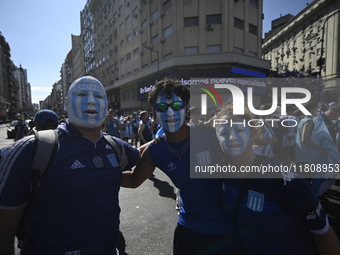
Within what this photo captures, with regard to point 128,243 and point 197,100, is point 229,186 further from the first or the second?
point 197,100

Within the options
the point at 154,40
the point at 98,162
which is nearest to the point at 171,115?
the point at 98,162

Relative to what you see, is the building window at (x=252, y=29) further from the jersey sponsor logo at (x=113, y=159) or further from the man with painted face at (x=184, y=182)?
the jersey sponsor logo at (x=113, y=159)

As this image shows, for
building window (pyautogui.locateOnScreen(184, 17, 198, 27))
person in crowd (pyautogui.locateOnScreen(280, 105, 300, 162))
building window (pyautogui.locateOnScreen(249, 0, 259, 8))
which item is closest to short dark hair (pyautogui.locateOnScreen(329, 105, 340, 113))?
person in crowd (pyautogui.locateOnScreen(280, 105, 300, 162))

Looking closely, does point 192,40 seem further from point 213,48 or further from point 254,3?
point 254,3

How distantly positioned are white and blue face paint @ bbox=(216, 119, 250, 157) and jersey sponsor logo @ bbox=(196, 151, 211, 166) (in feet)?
0.94

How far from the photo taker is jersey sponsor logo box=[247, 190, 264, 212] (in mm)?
1425

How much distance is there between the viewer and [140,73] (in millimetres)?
29109

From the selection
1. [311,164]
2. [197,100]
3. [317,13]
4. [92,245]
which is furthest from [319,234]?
[317,13]

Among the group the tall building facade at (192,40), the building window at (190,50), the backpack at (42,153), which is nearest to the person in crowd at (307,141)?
the backpack at (42,153)

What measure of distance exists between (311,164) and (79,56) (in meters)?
80.9

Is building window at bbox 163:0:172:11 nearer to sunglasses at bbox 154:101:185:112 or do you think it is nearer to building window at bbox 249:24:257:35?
building window at bbox 249:24:257:35

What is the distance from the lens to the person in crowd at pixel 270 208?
4.10ft

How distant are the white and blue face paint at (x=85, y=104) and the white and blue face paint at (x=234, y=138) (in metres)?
1.05

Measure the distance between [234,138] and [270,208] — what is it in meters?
0.58
